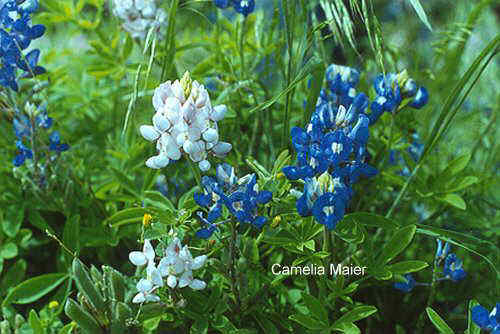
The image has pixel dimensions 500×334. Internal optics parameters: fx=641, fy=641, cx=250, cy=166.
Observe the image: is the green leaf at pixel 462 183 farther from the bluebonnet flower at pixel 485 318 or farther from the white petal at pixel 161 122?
the white petal at pixel 161 122

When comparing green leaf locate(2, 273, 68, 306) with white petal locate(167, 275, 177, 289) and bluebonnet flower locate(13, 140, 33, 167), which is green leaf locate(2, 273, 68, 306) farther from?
white petal locate(167, 275, 177, 289)

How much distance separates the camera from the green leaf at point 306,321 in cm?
127

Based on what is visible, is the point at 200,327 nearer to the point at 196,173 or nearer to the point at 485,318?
the point at 196,173

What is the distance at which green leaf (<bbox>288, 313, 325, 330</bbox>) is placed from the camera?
1.27 meters

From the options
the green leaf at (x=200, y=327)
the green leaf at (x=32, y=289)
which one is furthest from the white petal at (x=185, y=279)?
the green leaf at (x=32, y=289)

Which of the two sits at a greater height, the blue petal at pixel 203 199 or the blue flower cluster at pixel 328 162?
the blue flower cluster at pixel 328 162

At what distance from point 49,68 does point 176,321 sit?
1.34 metres

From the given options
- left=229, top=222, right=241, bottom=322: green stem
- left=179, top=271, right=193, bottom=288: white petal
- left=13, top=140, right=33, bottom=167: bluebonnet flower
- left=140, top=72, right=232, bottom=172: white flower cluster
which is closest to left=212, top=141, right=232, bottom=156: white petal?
left=140, top=72, right=232, bottom=172: white flower cluster

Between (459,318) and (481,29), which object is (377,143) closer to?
(459,318)

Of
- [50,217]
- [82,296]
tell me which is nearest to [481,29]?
[50,217]

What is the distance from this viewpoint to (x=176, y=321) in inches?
54.4

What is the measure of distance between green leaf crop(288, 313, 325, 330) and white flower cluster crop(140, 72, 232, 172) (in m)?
0.35

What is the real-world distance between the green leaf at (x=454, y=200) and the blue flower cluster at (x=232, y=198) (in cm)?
54

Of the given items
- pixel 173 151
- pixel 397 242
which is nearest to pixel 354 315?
pixel 397 242
